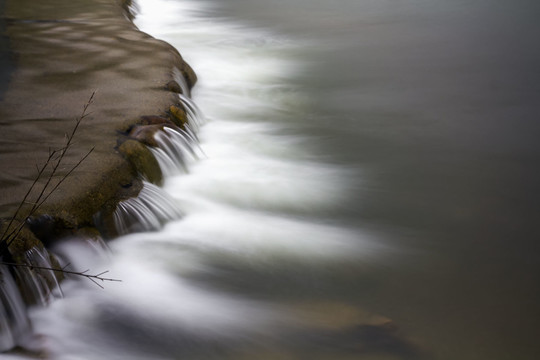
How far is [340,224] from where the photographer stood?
4020 mm

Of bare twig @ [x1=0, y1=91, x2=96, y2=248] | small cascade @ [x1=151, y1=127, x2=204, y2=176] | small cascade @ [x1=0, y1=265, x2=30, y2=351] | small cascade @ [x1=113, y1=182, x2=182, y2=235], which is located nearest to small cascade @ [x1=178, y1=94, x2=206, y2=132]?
small cascade @ [x1=151, y1=127, x2=204, y2=176]

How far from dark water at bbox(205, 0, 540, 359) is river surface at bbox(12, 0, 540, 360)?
14 mm

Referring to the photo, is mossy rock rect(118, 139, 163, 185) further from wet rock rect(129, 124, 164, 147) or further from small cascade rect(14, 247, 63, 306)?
small cascade rect(14, 247, 63, 306)

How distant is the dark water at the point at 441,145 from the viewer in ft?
10.7

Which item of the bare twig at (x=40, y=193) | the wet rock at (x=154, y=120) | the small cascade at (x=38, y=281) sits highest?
the wet rock at (x=154, y=120)

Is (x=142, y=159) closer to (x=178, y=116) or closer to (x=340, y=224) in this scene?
(x=178, y=116)

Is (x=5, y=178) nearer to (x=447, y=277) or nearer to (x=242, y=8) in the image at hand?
(x=447, y=277)

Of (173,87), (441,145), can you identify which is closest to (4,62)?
(173,87)

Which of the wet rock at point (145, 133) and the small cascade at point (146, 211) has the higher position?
the wet rock at point (145, 133)

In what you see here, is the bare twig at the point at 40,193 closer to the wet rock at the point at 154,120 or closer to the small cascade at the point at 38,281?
the small cascade at the point at 38,281

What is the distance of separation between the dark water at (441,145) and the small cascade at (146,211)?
1.08 metres

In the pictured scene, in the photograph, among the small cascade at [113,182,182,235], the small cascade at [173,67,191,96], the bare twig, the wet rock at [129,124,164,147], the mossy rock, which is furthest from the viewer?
the small cascade at [173,67,191,96]

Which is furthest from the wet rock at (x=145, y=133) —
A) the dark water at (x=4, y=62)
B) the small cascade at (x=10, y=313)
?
the small cascade at (x=10, y=313)

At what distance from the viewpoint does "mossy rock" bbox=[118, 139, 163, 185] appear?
3947 mm
